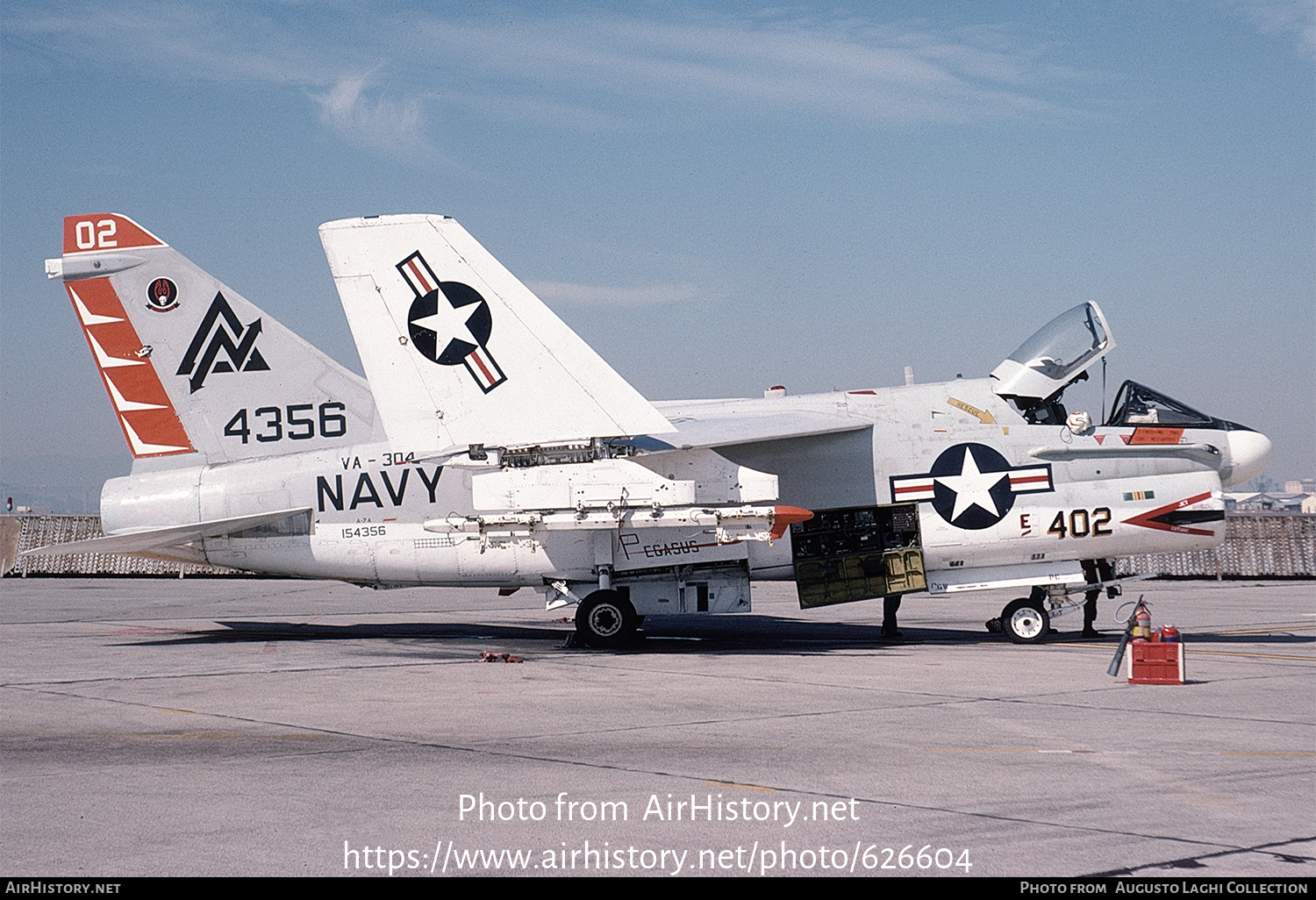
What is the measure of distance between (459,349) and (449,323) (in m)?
0.37

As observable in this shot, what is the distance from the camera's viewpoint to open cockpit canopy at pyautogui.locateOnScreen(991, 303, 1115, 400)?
16609 millimetres

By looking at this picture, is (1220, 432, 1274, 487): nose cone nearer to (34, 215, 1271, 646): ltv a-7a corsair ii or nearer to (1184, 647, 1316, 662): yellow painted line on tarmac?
(34, 215, 1271, 646): ltv a-7a corsair ii

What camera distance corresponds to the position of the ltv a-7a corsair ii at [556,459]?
15.0m

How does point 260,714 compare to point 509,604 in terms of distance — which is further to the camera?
point 509,604

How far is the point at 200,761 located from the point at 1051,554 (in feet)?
39.6

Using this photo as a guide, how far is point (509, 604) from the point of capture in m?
27.5

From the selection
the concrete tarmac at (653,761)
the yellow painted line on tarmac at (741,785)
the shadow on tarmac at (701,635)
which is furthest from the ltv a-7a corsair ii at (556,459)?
the yellow painted line on tarmac at (741,785)

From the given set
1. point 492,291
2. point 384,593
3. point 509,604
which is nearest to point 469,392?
point 492,291

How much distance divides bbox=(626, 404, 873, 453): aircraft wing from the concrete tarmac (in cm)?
278

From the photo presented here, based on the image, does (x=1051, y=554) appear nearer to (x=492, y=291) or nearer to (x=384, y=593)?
(x=492, y=291)

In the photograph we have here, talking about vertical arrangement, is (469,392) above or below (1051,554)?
above

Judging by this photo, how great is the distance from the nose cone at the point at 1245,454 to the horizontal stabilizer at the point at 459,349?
8.36 metres

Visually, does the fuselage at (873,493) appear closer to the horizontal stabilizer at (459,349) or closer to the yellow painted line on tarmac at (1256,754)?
the horizontal stabilizer at (459,349)

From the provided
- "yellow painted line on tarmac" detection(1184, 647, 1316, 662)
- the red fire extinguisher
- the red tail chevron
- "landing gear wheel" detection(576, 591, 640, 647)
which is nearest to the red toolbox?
the red fire extinguisher
